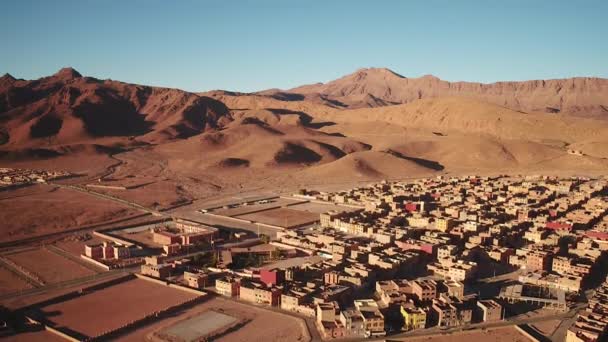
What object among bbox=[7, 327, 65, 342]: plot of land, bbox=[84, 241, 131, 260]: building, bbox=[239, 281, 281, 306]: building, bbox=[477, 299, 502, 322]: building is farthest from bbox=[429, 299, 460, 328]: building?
bbox=[84, 241, 131, 260]: building

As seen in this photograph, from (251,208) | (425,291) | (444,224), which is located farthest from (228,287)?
(251,208)

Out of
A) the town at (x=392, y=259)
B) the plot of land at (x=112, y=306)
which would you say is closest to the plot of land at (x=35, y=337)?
the plot of land at (x=112, y=306)

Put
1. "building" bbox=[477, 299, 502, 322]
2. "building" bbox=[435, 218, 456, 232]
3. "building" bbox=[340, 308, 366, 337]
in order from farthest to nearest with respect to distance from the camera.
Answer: "building" bbox=[435, 218, 456, 232] < "building" bbox=[477, 299, 502, 322] < "building" bbox=[340, 308, 366, 337]

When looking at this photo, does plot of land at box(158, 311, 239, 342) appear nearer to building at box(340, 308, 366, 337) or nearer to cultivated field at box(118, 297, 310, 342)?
cultivated field at box(118, 297, 310, 342)

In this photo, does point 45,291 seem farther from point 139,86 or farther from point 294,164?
point 139,86

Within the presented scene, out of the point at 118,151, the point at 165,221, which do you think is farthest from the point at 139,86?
the point at 165,221
